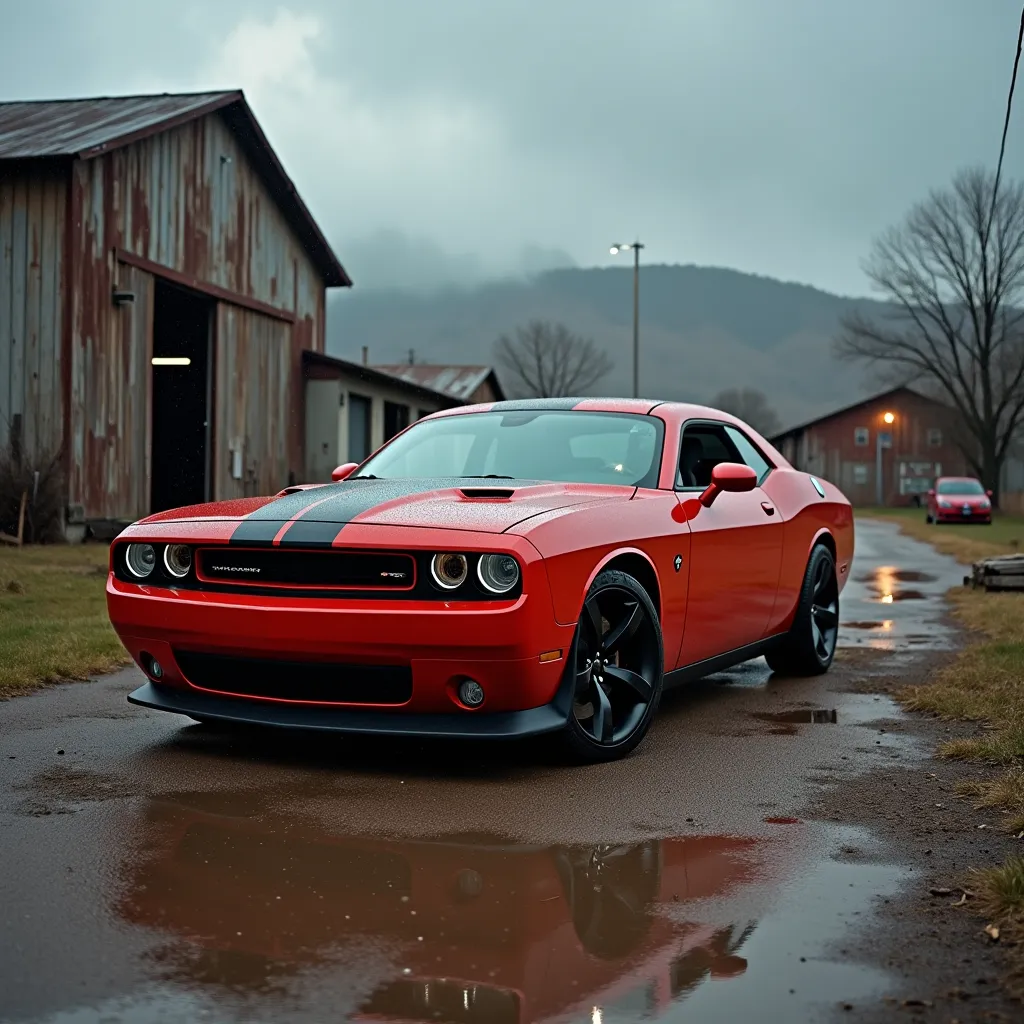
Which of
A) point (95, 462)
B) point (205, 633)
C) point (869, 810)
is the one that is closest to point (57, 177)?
point (95, 462)

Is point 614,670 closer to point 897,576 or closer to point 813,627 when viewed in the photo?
point 813,627

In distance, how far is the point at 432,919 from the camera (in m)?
2.93

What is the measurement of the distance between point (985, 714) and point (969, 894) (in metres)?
2.65

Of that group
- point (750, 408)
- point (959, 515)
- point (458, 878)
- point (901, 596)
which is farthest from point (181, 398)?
point (750, 408)

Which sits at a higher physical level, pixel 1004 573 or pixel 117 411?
pixel 117 411

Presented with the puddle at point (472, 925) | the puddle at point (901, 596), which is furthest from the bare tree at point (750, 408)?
the puddle at point (472, 925)

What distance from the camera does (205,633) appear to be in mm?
4410

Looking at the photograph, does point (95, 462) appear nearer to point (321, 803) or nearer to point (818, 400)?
point (321, 803)

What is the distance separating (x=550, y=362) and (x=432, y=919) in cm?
9672

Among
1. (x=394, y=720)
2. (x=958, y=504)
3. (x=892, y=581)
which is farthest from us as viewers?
(x=958, y=504)

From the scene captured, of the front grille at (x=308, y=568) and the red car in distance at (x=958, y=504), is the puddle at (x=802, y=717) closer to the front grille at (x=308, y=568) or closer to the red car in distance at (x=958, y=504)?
the front grille at (x=308, y=568)

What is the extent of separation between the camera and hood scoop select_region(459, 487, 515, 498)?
472 cm

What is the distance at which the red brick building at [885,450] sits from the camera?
2734 inches

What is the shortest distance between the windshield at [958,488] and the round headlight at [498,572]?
35.5m
